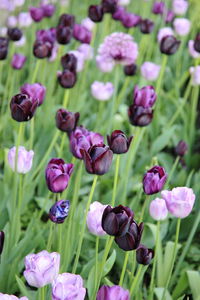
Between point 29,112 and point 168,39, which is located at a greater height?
point 168,39

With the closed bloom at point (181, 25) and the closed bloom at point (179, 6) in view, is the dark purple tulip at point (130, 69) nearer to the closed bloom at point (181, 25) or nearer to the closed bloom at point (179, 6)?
the closed bloom at point (181, 25)

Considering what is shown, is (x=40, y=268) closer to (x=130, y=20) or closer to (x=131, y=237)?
(x=131, y=237)

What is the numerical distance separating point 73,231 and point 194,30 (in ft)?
8.25

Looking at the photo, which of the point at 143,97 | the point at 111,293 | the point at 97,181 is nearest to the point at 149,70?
the point at 97,181

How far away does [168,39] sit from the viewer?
214 centimetres

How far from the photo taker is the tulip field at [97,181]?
1.19 m

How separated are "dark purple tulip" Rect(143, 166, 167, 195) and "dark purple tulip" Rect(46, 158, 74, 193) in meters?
0.19

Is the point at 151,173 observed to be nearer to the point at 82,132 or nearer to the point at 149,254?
the point at 149,254

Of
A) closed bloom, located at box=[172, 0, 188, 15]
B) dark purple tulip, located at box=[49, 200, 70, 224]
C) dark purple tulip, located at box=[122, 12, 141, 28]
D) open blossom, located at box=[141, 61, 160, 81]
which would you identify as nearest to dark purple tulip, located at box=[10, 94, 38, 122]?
dark purple tulip, located at box=[49, 200, 70, 224]

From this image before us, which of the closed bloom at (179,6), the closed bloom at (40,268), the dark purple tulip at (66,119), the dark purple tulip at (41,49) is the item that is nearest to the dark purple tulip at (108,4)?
the dark purple tulip at (41,49)

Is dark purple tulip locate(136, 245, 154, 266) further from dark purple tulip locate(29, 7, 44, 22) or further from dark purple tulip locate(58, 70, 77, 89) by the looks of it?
dark purple tulip locate(29, 7, 44, 22)

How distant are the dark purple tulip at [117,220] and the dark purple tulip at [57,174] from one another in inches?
8.6

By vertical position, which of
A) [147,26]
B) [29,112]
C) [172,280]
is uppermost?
[147,26]

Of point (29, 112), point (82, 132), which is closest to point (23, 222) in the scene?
point (82, 132)
